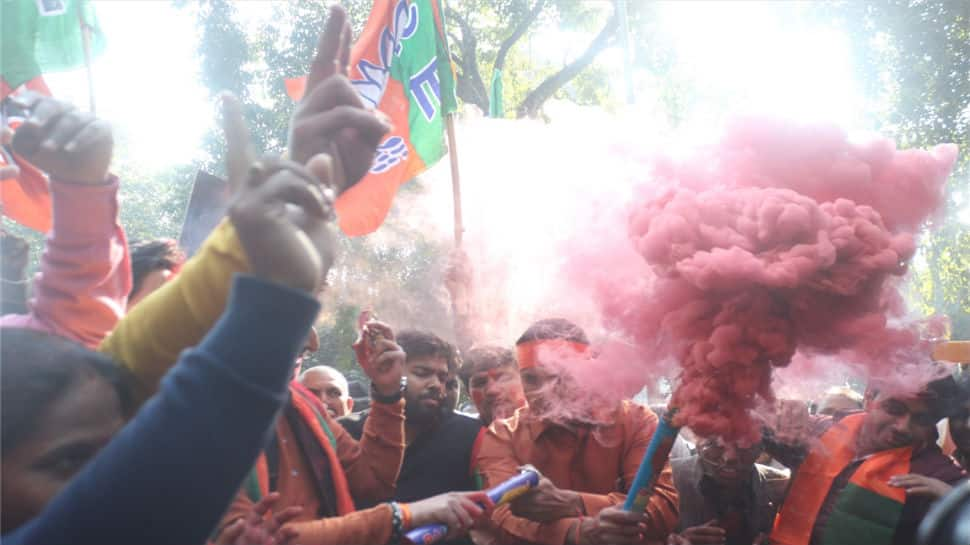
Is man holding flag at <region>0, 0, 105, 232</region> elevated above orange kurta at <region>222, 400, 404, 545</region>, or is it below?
above

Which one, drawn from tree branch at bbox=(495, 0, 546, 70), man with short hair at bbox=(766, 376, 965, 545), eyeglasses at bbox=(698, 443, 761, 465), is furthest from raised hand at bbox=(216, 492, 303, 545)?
tree branch at bbox=(495, 0, 546, 70)

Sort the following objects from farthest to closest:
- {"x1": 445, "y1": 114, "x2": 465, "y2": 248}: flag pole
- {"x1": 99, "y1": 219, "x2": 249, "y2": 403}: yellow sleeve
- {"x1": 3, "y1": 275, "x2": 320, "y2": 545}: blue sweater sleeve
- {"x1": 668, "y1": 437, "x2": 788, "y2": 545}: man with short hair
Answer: {"x1": 445, "y1": 114, "x2": 465, "y2": 248}: flag pole < {"x1": 668, "y1": 437, "x2": 788, "y2": 545}: man with short hair < {"x1": 99, "y1": 219, "x2": 249, "y2": 403}: yellow sleeve < {"x1": 3, "y1": 275, "x2": 320, "y2": 545}: blue sweater sleeve

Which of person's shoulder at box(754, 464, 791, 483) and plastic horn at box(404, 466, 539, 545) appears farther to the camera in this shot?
person's shoulder at box(754, 464, 791, 483)

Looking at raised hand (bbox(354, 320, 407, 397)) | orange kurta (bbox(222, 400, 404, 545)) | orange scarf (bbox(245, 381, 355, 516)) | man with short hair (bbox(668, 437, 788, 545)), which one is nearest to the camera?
orange kurta (bbox(222, 400, 404, 545))

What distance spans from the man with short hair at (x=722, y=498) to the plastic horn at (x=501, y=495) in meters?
0.78

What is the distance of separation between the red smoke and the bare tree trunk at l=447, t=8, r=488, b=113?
50.4 feet

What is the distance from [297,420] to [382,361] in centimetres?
49

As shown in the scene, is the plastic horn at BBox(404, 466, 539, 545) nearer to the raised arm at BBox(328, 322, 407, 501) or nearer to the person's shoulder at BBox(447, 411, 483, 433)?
the raised arm at BBox(328, 322, 407, 501)

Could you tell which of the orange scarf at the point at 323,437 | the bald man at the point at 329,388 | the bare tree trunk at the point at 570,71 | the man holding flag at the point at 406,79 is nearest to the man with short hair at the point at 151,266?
the orange scarf at the point at 323,437

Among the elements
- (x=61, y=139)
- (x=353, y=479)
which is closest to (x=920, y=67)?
(x=353, y=479)

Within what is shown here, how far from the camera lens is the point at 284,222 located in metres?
1.14

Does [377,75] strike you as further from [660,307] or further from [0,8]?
[660,307]

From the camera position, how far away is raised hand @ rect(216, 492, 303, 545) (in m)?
2.30

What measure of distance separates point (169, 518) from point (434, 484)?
2.83m
